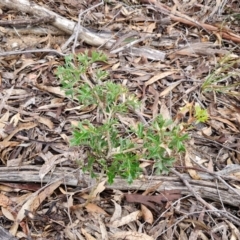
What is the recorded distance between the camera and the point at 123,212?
6.16 ft

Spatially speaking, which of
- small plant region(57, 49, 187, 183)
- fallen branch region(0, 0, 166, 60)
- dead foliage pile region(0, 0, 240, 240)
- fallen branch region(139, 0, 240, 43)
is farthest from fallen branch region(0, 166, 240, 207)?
fallen branch region(139, 0, 240, 43)

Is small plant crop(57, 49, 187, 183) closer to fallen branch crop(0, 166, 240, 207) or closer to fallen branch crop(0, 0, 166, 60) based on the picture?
fallen branch crop(0, 166, 240, 207)

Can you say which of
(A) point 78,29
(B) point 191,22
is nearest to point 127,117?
(A) point 78,29

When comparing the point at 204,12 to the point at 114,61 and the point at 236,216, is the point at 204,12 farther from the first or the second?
the point at 236,216

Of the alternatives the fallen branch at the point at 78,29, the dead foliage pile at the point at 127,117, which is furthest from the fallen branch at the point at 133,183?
the fallen branch at the point at 78,29

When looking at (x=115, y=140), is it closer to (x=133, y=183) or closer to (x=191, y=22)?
(x=133, y=183)

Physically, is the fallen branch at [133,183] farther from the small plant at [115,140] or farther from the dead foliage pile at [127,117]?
the small plant at [115,140]

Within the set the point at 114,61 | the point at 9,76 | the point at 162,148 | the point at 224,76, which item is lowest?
the point at 9,76

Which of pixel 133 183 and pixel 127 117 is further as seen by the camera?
pixel 127 117

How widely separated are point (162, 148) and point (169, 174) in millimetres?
496

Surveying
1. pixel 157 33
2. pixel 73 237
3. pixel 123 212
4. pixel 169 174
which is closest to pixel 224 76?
pixel 157 33

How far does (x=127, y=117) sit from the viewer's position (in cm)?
224

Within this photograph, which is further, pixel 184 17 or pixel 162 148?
pixel 184 17

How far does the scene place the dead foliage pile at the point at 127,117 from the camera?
6.06ft
